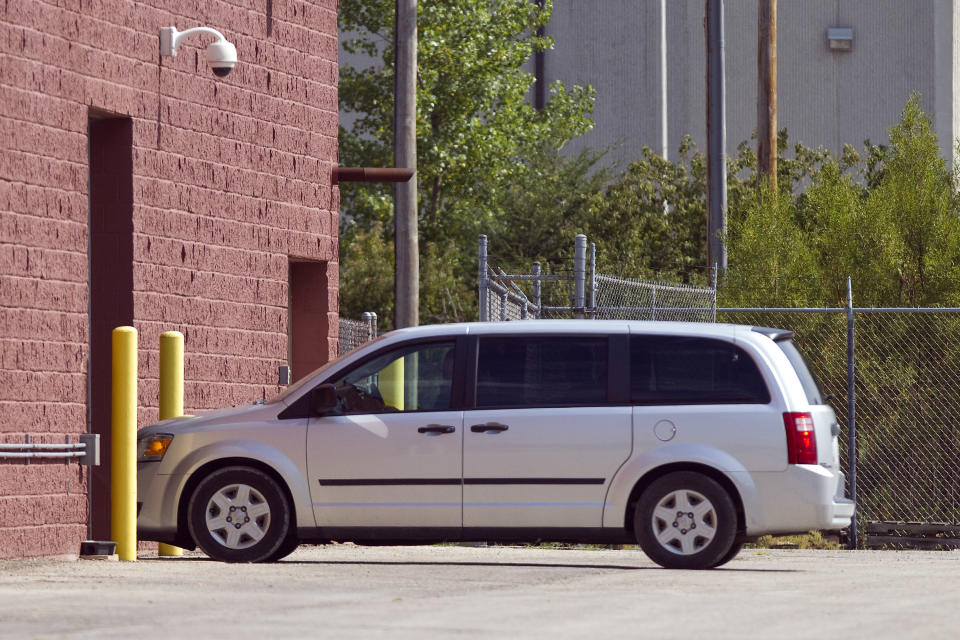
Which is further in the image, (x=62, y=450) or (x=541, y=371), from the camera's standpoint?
(x=62, y=450)

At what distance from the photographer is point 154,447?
518 inches

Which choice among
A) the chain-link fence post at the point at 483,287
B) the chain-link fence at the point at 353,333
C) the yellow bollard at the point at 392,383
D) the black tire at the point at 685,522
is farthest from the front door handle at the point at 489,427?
the chain-link fence at the point at 353,333

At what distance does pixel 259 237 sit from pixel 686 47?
30.1 m

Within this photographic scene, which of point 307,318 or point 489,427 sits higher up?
point 307,318

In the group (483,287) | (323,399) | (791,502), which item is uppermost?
(483,287)

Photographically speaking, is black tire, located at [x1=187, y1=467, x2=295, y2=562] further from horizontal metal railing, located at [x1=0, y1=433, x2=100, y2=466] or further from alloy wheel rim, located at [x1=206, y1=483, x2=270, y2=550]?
horizontal metal railing, located at [x1=0, y1=433, x2=100, y2=466]

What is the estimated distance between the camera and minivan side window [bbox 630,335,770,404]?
41.0 feet

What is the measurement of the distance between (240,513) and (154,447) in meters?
0.84

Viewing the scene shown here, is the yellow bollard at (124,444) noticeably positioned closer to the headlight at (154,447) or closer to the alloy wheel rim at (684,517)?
the headlight at (154,447)

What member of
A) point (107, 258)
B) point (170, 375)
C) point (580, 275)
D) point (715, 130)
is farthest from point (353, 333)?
point (170, 375)

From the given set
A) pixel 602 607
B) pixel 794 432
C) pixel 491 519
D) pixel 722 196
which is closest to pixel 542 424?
pixel 491 519

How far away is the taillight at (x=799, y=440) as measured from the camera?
40.4 feet

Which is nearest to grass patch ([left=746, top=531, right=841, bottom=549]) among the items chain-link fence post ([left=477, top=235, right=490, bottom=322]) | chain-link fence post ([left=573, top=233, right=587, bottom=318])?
chain-link fence post ([left=573, top=233, right=587, bottom=318])

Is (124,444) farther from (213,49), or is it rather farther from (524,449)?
(213,49)
